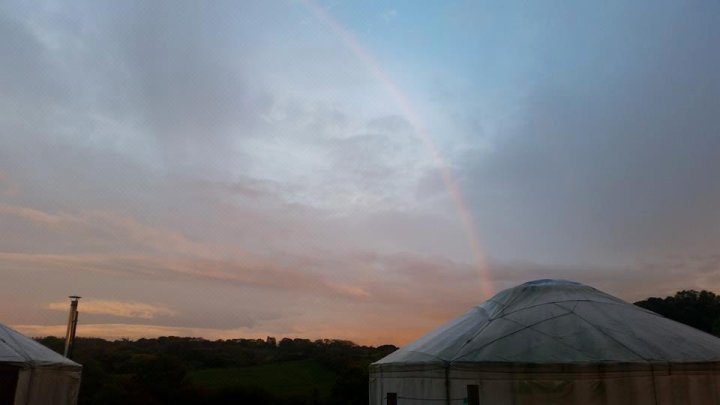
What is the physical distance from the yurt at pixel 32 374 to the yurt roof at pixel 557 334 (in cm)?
575

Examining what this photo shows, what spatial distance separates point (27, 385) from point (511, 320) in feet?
25.3

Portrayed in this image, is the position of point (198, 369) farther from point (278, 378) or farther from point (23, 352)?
point (23, 352)

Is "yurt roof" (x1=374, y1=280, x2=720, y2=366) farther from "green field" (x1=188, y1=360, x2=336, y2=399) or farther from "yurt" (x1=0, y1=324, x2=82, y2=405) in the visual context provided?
"green field" (x1=188, y1=360, x2=336, y2=399)

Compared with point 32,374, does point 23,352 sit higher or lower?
higher

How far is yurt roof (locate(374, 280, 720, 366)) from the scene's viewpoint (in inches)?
290

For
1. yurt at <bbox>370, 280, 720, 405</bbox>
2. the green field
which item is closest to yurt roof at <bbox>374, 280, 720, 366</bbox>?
yurt at <bbox>370, 280, 720, 405</bbox>

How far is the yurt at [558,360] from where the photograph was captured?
704cm

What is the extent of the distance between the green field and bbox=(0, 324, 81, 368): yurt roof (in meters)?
12.1

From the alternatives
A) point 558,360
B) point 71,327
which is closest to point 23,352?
point 71,327

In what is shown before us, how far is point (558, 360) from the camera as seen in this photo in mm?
7145

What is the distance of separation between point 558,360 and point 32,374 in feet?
26.7

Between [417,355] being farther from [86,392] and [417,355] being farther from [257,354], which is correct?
[257,354]

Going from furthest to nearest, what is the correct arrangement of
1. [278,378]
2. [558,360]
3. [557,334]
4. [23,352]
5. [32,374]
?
[278,378], [23,352], [32,374], [557,334], [558,360]

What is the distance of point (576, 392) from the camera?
6.99 meters
